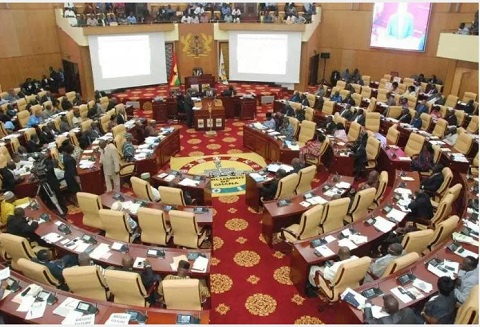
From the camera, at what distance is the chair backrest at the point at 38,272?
5.34m

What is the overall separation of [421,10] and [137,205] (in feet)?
51.0

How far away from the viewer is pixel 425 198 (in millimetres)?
6992

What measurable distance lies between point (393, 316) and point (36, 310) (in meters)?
4.22

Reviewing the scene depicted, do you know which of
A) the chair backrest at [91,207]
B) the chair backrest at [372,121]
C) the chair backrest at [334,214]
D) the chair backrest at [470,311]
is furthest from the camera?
the chair backrest at [372,121]

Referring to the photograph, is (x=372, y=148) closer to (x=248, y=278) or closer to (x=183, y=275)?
(x=248, y=278)

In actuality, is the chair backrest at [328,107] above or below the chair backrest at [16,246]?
above

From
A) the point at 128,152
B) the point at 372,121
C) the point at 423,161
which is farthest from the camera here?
the point at 372,121

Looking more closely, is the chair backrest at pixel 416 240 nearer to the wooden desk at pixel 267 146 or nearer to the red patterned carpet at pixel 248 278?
the red patterned carpet at pixel 248 278

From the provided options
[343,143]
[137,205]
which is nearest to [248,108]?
[343,143]

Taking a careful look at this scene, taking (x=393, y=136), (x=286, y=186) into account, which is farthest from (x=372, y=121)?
(x=286, y=186)

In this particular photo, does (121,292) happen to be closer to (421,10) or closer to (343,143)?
(343,143)

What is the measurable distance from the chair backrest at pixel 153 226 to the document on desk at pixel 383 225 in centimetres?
354

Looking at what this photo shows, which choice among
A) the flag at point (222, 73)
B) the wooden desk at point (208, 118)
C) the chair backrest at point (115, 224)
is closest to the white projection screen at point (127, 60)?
the flag at point (222, 73)

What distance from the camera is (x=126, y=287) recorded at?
A: 203 inches
